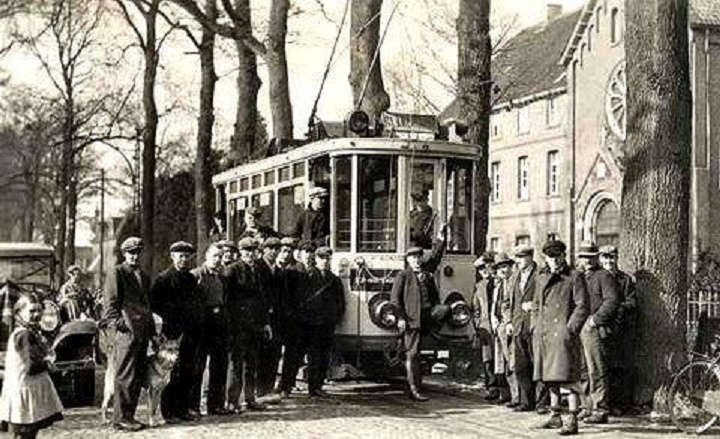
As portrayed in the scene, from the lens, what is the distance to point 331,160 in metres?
15.2

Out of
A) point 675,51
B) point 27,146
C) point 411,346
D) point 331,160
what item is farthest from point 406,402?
point 27,146

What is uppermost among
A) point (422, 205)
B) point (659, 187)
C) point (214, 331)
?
point (659, 187)

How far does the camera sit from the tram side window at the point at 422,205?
49.5 ft

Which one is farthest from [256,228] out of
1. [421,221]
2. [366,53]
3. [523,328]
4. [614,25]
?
[614,25]

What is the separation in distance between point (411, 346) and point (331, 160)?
272cm

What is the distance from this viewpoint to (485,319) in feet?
48.0

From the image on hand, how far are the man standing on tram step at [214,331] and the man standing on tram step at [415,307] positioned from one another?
232 centimetres

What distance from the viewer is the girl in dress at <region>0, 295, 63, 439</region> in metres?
9.66

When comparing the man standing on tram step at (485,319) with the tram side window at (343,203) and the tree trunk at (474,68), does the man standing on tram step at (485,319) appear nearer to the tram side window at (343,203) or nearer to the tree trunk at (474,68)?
the tram side window at (343,203)

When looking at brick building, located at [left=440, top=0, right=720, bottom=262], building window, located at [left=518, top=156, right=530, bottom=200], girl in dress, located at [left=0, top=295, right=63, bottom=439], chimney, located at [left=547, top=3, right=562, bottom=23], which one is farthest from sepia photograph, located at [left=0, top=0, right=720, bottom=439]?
chimney, located at [left=547, top=3, right=562, bottom=23]

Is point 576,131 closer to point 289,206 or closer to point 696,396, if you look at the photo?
point 289,206

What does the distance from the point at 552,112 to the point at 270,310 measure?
35321 mm

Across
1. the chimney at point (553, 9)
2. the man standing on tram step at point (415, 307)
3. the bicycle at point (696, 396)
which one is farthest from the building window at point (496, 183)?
the bicycle at point (696, 396)

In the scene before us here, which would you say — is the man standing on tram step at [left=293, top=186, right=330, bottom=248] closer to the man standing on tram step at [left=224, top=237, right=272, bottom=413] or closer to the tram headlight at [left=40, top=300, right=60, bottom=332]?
the man standing on tram step at [left=224, top=237, right=272, bottom=413]
